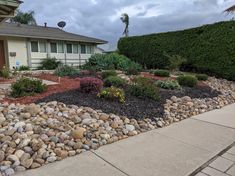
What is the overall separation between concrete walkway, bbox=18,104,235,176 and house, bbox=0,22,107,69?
13751 millimetres

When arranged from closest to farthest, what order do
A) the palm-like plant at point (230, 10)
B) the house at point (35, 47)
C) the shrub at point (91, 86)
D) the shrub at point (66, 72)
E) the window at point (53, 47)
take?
the shrub at point (91, 86)
the palm-like plant at point (230, 10)
the shrub at point (66, 72)
the house at point (35, 47)
the window at point (53, 47)

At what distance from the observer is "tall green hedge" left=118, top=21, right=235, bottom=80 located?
11.9 metres

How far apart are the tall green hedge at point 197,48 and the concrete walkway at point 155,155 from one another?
7646 millimetres

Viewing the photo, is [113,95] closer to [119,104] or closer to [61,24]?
[119,104]

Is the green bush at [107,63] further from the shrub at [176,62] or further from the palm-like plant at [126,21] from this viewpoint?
the palm-like plant at [126,21]

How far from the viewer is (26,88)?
6.45m

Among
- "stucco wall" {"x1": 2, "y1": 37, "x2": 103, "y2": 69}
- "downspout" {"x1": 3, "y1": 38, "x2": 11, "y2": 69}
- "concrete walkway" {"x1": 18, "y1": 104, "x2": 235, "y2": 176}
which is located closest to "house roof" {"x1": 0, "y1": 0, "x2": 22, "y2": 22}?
"concrete walkway" {"x1": 18, "y1": 104, "x2": 235, "y2": 176}

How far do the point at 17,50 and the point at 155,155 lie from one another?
1505cm

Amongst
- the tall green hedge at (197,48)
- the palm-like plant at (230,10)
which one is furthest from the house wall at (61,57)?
the palm-like plant at (230,10)

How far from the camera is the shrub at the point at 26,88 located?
250 inches

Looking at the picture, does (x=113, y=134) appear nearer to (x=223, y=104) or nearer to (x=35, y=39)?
(x=223, y=104)

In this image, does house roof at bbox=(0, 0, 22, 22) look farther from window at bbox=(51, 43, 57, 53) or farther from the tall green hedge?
window at bbox=(51, 43, 57, 53)

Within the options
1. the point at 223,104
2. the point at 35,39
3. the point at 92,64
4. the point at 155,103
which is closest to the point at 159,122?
the point at 155,103

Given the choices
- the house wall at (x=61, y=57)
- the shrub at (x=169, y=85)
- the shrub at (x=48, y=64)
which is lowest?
the shrub at (x=169, y=85)
